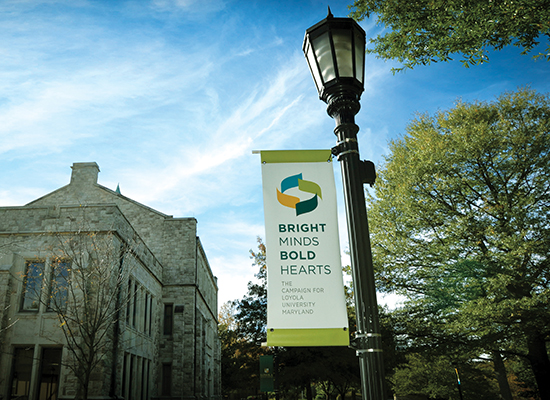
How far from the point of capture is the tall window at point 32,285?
16.5m

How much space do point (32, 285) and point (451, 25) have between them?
17.5 metres

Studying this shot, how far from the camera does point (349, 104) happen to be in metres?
3.56

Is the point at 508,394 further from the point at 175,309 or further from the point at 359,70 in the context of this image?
the point at 359,70

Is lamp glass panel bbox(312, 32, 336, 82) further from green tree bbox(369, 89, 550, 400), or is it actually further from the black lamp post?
green tree bbox(369, 89, 550, 400)

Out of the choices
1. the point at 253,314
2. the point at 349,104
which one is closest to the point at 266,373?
the point at 253,314

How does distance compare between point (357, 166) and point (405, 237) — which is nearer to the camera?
point (357, 166)

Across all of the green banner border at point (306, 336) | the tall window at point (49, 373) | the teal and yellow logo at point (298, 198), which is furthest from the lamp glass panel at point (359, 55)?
the tall window at point (49, 373)

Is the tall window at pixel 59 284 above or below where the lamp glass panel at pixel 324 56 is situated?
above

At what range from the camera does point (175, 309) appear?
90.6 ft

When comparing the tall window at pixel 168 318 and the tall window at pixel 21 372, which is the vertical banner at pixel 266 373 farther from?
the tall window at pixel 168 318

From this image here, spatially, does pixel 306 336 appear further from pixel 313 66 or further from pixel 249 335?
pixel 249 335

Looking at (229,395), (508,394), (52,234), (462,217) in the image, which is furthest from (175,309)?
(229,395)

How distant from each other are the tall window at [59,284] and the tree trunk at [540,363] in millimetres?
18447

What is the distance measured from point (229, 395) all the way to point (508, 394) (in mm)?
49474
